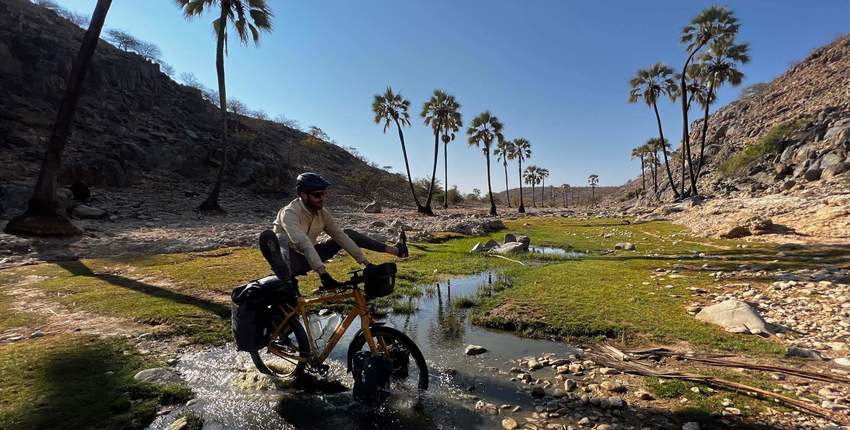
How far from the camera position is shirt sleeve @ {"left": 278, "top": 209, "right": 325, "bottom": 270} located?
4.22 m

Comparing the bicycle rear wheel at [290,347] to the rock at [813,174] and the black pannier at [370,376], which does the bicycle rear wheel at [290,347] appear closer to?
the black pannier at [370,376]

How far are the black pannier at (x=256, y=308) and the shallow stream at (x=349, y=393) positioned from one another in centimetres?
62

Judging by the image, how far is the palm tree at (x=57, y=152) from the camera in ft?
47.8

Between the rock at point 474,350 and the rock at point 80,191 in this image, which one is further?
the rock at point 80,191

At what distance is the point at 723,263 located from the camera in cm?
1180

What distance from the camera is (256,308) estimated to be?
481cm

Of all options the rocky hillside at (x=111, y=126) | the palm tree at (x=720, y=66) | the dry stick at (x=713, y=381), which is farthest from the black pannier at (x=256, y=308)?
the palm tree at (x=720, y=66)

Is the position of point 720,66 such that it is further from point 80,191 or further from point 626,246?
point 80,191

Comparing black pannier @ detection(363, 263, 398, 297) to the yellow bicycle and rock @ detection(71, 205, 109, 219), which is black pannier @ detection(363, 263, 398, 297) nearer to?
the yellow bicycle

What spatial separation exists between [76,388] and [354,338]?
10.5 feet

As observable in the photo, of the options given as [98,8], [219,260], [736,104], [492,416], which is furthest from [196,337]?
[736,104]

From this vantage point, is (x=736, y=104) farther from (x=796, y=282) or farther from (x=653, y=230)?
(x=796, y=282)

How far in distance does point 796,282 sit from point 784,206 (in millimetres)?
16980

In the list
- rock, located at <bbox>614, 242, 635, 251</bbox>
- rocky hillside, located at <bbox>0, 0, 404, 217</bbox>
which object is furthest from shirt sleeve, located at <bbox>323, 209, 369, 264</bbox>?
rocky hillside, located at <bbox>0, 0, 404, 217</bbox>
